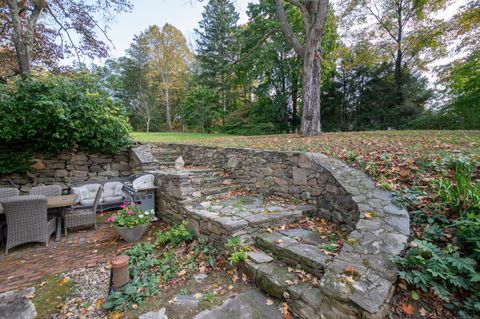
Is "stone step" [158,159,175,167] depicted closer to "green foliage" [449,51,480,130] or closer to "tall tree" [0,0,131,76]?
"tall tree" [0,0,131,76]

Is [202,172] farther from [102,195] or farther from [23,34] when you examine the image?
[23,34]

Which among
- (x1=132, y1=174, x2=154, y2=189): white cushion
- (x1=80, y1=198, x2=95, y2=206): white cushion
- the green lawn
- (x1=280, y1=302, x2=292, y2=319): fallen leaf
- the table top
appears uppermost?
the green lawn

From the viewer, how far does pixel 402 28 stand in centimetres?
1285

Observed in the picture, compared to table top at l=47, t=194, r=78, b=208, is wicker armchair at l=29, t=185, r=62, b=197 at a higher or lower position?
higher

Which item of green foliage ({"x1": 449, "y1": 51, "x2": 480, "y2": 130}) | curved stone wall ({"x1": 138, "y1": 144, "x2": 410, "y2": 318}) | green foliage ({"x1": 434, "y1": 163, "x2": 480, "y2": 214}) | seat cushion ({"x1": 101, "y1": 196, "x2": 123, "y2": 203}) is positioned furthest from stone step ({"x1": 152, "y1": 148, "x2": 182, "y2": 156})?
green foliage ({"x1": 449, "y1": 51, "x2": 480, "y2": 130})

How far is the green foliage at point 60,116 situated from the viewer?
456cm

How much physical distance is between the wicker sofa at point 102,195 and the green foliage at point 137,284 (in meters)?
2.56

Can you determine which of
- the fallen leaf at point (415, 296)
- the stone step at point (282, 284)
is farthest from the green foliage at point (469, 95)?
the stone step at point (282, 284)

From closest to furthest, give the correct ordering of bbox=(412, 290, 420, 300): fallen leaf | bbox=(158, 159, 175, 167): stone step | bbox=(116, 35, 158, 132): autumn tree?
1. bbox=(412, 290, 420, 300): fallen leaf
2. bbox=(158, 159, 175, 167): stone step
3. bbox=(116, 35, 158, 132): autumn tree

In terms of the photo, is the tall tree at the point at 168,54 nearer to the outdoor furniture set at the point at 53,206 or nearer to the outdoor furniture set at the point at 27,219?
the outdoor furniture set at the point at 53,206

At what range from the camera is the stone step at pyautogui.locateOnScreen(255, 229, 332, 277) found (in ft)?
6.89

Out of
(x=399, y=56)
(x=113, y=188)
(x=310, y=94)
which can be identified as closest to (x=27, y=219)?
(x=113, y=188)

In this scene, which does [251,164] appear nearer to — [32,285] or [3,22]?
[32,285]

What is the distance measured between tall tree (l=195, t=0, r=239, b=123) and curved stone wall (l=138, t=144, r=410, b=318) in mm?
14194
